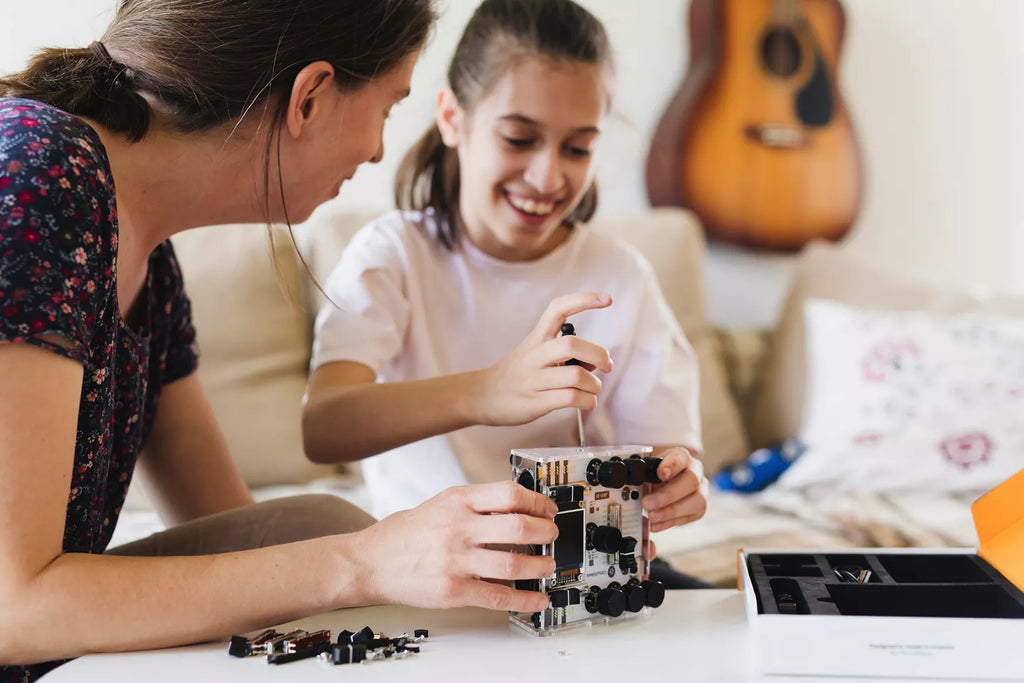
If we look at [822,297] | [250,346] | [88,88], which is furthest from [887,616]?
[822,297]

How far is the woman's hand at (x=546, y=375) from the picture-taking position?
86 centimetres

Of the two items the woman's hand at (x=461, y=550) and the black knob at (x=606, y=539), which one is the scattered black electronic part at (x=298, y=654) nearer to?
the woman's hand at (x=461, y=550)

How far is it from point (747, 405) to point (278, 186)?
155 cm

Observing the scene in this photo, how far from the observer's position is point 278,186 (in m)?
0.96

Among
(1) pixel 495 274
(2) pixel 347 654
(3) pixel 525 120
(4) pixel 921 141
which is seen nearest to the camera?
(2) pixel 347 654

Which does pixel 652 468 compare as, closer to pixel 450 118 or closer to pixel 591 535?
pixel 591 535

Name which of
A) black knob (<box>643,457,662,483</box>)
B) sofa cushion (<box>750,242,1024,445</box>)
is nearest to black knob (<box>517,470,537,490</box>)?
black knob (<box>643,457,662,483</box>)

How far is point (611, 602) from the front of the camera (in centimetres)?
77

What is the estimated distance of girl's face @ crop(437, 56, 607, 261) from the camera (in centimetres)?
120

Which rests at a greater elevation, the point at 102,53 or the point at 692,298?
the point at 102,53

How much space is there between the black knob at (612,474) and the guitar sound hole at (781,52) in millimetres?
1933

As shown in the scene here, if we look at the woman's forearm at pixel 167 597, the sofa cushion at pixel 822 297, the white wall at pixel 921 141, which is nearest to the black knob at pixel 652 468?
the woman's forearm at pixel 167 597

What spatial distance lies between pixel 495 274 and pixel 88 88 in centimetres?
60

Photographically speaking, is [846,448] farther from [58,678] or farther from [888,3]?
[58,678]
